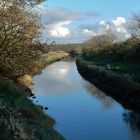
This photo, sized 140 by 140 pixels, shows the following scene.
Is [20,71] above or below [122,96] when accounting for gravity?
above

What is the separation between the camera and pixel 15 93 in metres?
25.3

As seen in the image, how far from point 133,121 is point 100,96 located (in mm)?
14975

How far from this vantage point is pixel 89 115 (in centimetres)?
3123

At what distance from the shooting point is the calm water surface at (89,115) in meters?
24.3

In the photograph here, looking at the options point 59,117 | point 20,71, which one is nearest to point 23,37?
point 20,71

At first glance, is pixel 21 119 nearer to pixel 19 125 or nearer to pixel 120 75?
pixel 19 125

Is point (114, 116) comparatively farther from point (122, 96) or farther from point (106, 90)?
point (106, 90)

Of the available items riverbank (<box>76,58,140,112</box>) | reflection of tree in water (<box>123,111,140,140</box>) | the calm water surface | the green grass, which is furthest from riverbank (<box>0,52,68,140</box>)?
the green grass

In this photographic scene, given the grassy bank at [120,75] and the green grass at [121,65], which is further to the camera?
the green grass at [121,65]

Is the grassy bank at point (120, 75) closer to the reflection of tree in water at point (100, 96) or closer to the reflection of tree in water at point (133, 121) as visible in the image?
the reflection of tree in water at point (100, 96)

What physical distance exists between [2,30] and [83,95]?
1484 cm

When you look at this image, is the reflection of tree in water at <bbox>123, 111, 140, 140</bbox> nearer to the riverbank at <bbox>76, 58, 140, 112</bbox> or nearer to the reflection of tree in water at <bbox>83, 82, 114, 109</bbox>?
the riverbank at <bbox>76, 58, 140, 112</bbox>

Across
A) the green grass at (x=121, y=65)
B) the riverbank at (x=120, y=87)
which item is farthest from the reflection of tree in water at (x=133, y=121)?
the green grass at (x=121, y=65)

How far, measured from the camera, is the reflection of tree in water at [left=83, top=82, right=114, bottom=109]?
37.7 meters
